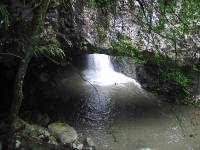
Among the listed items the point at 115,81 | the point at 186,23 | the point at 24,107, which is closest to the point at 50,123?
the point at 24,107

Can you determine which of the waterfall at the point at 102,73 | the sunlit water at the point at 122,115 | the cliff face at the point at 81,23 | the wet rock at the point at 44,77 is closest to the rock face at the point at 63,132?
the sunlit water at the point at 122,115

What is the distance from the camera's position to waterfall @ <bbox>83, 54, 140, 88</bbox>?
1023cm

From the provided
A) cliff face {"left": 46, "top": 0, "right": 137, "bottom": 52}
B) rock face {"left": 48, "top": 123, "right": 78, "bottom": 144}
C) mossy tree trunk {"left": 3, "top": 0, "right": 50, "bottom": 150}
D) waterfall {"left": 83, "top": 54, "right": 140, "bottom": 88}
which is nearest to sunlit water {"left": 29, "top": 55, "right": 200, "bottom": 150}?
waterfall {"left": 83, "top": 54, "right": 140, "bottom": 88}

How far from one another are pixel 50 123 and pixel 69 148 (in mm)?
1214

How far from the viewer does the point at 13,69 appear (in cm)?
805

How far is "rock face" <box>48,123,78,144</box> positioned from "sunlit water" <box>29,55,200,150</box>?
219 millimetres

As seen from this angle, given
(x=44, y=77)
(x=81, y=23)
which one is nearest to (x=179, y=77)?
(x=81, y=23)

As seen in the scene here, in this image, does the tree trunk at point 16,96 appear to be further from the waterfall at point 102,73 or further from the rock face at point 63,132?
the waterfall at point 102,73

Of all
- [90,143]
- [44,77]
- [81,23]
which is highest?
[81,23]

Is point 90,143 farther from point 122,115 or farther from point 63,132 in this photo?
point 122,115

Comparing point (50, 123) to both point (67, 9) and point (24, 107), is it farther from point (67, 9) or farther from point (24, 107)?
point (67, 9)

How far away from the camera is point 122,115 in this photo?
8172 millimetres

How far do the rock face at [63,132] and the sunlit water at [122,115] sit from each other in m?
0.22

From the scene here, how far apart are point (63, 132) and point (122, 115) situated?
182 centimetres
